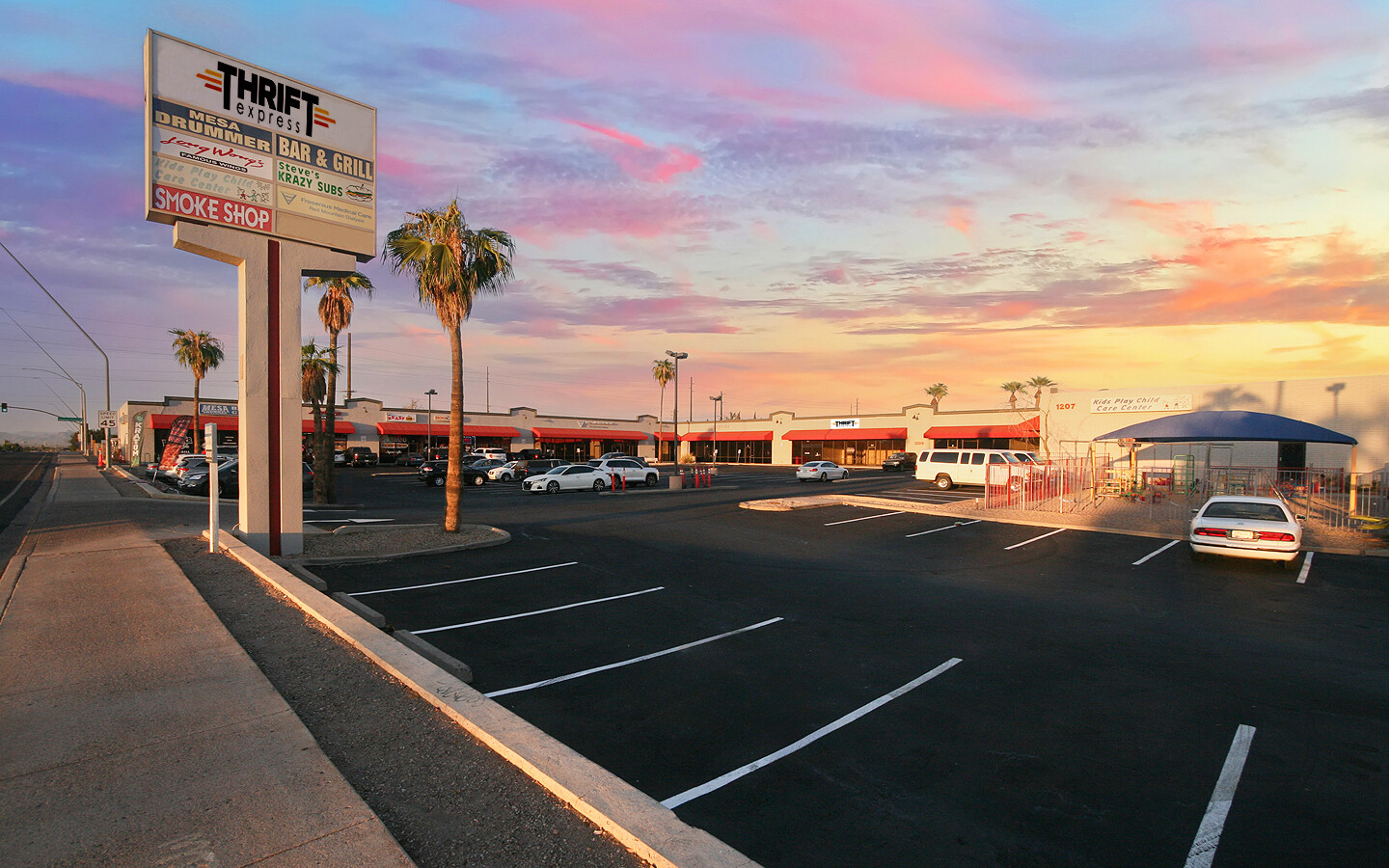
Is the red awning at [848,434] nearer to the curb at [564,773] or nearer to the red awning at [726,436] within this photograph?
the red awning at [726,436]

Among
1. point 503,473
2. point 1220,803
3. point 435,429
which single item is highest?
point 435,429

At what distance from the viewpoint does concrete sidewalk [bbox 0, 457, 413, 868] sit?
3371 millimetres

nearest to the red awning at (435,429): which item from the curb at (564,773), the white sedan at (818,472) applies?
the white sedan at (818,472)

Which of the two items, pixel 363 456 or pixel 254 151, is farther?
pixel 363 456

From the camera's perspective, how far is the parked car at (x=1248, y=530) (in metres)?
12.2

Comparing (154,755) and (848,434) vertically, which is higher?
(848,434)

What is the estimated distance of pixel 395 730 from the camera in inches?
186

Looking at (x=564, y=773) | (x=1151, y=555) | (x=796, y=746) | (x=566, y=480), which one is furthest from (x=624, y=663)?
(x=566, y=480)

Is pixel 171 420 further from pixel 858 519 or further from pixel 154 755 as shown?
pixel 154 755

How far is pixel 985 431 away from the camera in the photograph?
5444 cm

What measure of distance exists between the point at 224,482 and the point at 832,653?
26.0m

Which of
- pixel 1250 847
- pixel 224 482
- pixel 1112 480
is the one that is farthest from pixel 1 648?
pixel 1112 480

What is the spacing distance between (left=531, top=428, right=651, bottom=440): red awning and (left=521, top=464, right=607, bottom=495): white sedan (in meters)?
37.4

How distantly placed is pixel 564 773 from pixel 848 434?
62813mm
